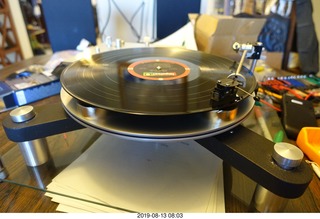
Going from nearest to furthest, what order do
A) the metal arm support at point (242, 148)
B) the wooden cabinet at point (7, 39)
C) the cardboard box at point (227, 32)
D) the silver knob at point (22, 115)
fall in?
the metal arm support at point (242, 148) → the silver knob at point (22, 115) → the cardboard box at point (227, 32) → the wooden cabinet at point (7, 39)

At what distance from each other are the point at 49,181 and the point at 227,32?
814 mm

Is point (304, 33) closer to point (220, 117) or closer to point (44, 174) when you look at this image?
point (220, 117)

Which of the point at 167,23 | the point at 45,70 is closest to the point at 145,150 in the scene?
the point at 45,70

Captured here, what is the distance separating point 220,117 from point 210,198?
0.16 meters

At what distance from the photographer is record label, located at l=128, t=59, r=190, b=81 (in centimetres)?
51

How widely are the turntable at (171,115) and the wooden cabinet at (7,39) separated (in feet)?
5.80

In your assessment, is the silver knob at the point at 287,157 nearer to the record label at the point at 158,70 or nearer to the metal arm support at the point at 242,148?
the metal arm support at the point at 242,148

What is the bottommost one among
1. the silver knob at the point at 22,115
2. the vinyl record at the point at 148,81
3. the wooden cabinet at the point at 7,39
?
the wooden cabinet at the point at 7,39

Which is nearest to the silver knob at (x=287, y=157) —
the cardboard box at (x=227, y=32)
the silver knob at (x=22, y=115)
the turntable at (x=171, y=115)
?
the turntable at (x=171, y=115)

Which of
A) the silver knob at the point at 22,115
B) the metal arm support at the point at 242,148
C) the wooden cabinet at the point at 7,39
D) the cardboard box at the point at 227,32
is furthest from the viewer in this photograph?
the wooden cabinet at the point at 7,39

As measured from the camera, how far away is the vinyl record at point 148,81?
384mm

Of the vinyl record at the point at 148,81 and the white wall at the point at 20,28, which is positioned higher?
the vinyl record at the point at 148,81

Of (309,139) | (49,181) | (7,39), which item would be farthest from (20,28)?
(309,139)

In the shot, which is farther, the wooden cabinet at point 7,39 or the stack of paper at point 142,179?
the wooden cabinet at point 7,39
